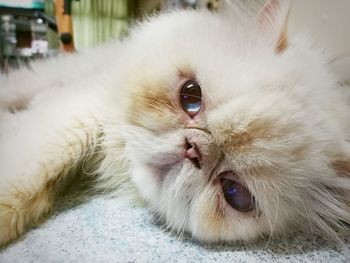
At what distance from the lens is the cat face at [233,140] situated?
675 mm

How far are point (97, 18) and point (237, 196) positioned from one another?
2.32m

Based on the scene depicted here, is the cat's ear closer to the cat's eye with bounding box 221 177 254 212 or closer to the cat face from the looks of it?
the cat face

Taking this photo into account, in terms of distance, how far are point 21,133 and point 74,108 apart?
14cm

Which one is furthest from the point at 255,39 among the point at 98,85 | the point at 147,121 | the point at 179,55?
the point at 98,85

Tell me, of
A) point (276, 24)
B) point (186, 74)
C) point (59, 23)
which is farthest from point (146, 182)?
point (59, 23)

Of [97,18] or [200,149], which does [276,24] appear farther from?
[97,18]

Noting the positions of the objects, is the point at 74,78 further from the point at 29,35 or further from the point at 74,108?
the point at 29,35

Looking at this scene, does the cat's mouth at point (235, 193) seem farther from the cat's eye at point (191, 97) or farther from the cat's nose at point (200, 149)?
the cat's eye at point (191, 97)

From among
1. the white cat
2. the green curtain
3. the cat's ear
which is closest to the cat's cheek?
the white cat

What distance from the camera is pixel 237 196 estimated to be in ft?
2.35

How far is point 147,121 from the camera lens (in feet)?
2.47

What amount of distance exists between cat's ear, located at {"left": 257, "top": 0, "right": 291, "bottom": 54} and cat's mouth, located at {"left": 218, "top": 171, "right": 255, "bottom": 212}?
0.31 m

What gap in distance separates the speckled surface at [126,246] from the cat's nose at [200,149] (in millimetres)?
161

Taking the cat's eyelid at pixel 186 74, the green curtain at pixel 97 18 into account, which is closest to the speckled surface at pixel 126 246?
the cat's eyelid at pixel 186 74
